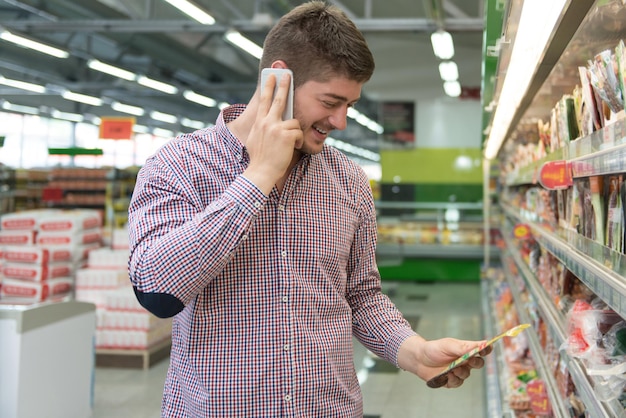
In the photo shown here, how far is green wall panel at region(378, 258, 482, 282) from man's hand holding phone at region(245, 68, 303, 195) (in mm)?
A: 10050

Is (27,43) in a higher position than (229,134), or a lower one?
higher

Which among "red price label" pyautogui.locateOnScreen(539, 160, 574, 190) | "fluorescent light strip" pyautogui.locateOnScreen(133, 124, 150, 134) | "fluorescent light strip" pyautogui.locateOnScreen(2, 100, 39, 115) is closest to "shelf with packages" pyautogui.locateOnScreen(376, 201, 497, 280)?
"red price label" pyautogui.locateOnScreen(539, 160, 574, 190)

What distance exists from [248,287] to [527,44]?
1398 millimetres

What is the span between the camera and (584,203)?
2.16 metres

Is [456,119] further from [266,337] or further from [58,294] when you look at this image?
[266,337]

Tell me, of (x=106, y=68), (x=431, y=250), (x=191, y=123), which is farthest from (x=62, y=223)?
(x=191, y=123)

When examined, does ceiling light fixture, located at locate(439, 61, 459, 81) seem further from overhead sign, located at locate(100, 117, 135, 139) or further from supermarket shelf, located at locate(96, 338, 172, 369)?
supermarket shelf, located at locate(96, 338, 172, 369)

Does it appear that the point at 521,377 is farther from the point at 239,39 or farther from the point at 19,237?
the point at 239,39

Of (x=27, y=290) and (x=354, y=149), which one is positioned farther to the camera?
(x=354, y=149)

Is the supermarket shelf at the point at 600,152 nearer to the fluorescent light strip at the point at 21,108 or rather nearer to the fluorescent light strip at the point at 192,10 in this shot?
the fluorescent light strip at the point at 192,10

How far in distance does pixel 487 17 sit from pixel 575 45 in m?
0.42

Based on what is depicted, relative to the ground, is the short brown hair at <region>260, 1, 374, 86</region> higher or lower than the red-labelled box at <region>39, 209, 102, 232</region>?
higher

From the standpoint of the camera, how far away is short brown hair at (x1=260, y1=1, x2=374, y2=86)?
57.9 inches

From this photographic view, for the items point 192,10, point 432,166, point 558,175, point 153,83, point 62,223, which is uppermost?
point 153,83
